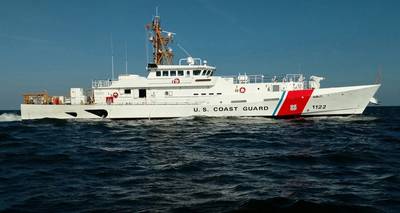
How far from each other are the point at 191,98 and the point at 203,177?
55.4 ft

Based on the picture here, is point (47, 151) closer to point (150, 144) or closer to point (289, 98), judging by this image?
point (150, 144)

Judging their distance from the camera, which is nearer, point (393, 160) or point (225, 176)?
point (225, 176)

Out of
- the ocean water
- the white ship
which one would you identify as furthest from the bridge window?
the ocean water

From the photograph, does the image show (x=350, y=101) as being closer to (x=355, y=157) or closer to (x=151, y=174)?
(x=355, y=157)

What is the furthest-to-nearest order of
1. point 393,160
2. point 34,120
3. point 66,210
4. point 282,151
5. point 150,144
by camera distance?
point 34,120, point 150,144, point 282,151, point 393,160, point 66,210

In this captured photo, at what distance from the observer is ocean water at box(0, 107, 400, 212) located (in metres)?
4.87

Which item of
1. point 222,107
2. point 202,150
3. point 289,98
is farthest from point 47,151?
point 289,98

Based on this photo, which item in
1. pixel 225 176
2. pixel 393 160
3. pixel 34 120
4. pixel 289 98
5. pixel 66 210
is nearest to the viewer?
pixel 66 210

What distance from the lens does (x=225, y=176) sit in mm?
6609

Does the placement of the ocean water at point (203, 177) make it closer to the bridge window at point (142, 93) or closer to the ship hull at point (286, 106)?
the ship hull at point (286, 106)

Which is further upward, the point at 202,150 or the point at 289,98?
the point at 289,98

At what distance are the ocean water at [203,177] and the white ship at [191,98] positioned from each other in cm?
1080

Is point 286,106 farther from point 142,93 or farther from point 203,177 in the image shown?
point 203,177

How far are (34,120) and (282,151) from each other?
21201 millimetres
